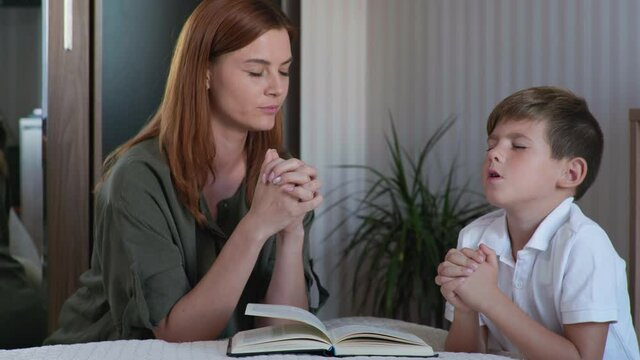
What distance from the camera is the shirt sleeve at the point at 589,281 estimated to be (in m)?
1.70

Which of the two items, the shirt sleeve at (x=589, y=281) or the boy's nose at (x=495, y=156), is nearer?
the shirt sleeve at (x=589, y=281)

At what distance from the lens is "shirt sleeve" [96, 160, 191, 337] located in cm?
187

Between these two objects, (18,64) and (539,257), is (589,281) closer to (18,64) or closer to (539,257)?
(539,257)

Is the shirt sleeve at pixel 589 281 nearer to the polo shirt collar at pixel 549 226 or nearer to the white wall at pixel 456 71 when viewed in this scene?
the polo shirt collar at pixel 549 226

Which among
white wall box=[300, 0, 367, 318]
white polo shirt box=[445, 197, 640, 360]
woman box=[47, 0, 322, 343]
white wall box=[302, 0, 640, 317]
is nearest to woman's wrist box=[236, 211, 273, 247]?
woman box=[47, 0, 322, 343]

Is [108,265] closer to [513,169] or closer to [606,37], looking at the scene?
[513,169]

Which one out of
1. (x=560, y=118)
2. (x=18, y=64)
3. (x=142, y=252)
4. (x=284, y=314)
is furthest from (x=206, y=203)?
(x=18, y=64)

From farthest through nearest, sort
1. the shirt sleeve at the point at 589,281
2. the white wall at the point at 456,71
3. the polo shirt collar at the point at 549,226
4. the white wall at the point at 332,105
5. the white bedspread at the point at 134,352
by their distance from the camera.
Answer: the white wall at the point at 332,105 < the white wall at the point at 456,71 < the polo shirt collar at the point at 549,226 < the shirt sleeve at the point at 589,281 < the white bedspread at the point at 134,352

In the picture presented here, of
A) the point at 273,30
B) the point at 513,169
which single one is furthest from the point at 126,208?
the point at 513,169

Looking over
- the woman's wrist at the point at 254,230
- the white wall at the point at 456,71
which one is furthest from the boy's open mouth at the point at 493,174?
the white wall at the point at 456,71

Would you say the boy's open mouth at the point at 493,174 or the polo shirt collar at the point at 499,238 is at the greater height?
the boy's open mouth at the point at 493,174

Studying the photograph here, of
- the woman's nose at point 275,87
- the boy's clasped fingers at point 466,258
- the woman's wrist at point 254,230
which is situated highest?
the woman's nose at point 275,87

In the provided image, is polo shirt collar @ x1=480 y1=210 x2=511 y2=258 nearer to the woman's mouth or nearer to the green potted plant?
the woman's mouth

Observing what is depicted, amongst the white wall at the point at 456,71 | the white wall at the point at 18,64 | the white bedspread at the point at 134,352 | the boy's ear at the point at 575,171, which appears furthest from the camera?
the white wall at the point at 18,64
